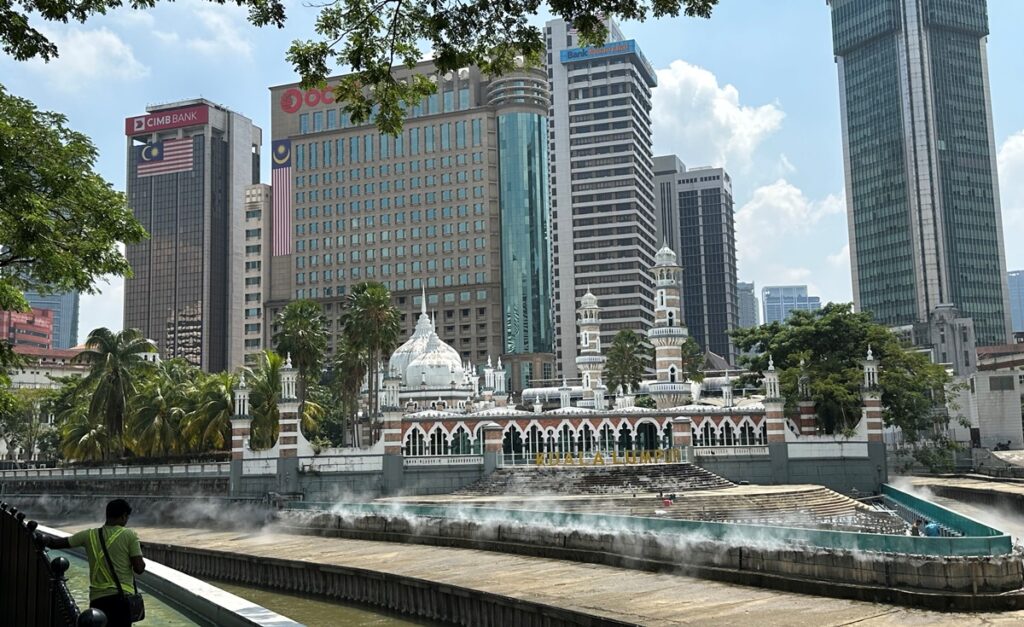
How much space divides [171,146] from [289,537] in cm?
15397

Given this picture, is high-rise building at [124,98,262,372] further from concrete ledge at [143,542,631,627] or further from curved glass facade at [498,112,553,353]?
concrete ledge at [143,542,631,627]

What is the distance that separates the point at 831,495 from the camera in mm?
48781

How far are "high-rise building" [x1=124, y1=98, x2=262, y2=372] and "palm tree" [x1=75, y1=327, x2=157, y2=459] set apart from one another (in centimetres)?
11280

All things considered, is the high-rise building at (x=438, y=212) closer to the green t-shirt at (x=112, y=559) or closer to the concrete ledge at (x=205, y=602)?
the concrete ledge at (x=205, y=602)

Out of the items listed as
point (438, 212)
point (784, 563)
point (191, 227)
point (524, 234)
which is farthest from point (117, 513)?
point (191, 227)

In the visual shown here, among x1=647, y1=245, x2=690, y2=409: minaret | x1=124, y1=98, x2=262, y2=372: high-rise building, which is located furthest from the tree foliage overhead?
x1=124, y1=98, x2=262, y2=372: high-rise building

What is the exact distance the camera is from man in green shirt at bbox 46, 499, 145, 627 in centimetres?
1039

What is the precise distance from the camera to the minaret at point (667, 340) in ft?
221

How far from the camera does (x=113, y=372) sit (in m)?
62.6

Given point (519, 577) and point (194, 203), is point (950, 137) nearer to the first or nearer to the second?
point (194, 203)

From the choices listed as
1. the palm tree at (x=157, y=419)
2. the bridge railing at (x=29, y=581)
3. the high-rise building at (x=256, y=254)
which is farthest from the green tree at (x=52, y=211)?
the high-rise building at (x=256, y=254)

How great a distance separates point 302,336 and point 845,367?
114ft

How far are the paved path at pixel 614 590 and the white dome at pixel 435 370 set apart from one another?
47.6 metres

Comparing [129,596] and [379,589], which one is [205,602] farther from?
[379,589]
